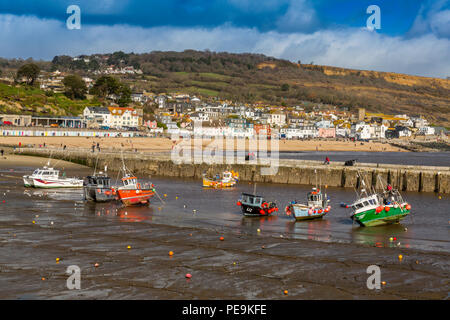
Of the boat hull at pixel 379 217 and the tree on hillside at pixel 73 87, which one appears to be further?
the tree on hillside at pixel 73 87

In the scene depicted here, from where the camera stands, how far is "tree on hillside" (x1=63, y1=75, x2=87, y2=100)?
157 meters

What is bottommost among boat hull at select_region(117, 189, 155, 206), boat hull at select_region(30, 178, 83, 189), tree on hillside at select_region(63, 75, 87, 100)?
boat hull at select_region(117, 189, 155, 206)

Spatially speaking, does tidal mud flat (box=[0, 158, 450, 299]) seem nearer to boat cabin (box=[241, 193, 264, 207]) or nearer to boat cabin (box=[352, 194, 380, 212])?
boat cabin (box=[352, 194, 380, 212])

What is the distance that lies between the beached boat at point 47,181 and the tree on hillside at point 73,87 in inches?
4622

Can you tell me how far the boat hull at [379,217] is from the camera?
30828 millimetres

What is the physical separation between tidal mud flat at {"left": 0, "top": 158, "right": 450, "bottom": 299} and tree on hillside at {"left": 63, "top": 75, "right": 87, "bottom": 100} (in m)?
131

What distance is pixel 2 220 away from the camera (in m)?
28.6

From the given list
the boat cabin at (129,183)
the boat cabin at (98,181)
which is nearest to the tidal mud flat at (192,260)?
the boat cabin at (129,183)

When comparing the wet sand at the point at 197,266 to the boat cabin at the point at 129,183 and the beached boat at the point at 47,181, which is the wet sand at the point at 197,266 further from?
the beached boat at the point at 47,181

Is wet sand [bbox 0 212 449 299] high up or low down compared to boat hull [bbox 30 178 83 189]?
down

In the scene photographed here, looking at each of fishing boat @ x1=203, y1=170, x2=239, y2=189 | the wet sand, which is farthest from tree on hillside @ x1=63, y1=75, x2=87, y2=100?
the wet sand
